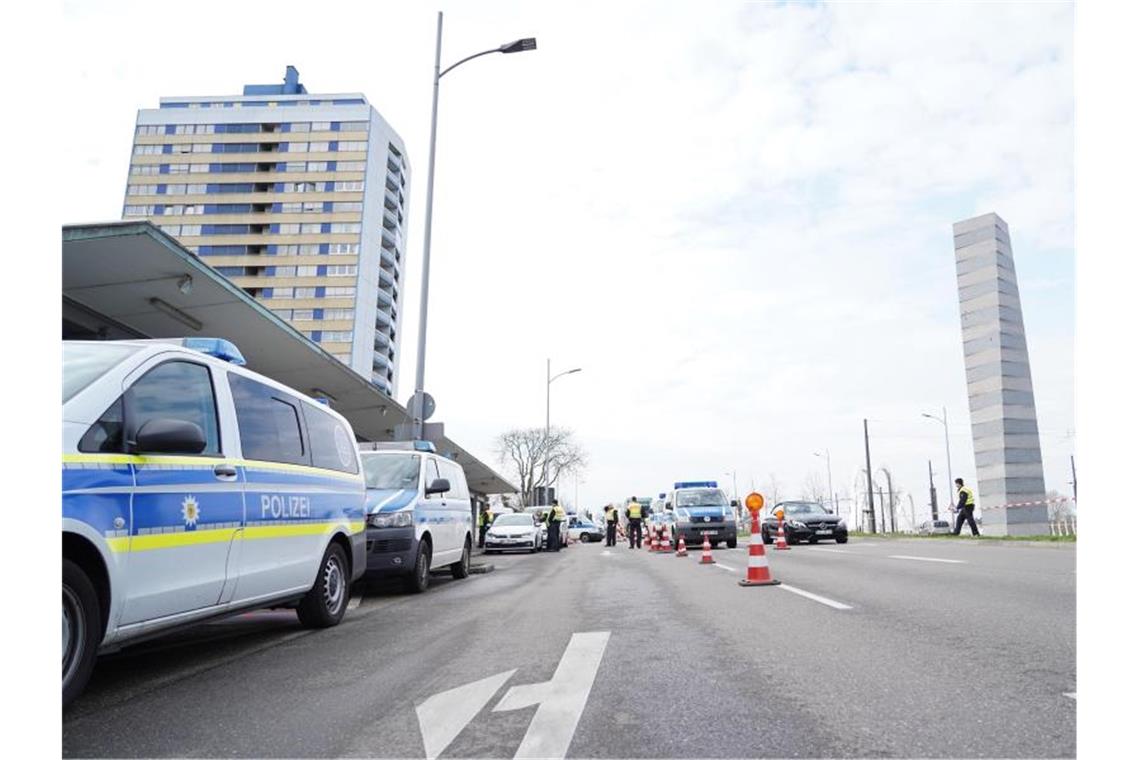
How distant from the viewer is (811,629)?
225 inches

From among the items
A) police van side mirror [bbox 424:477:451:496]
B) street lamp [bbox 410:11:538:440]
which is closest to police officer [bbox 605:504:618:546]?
street lamp [bbox 410:11:538:440]

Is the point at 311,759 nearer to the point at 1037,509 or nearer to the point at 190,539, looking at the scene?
the point at 190,539

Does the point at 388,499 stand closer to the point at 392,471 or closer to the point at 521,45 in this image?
the point at 392,471

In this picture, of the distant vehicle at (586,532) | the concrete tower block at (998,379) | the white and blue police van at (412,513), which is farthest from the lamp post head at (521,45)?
the distant vehicle at (586,532)

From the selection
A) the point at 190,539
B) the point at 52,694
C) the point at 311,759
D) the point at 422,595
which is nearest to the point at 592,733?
the point at 311,759

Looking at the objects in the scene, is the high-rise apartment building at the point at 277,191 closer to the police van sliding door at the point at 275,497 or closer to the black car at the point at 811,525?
the black car at the point at 811,525

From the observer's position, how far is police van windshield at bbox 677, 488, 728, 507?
23.8 meters

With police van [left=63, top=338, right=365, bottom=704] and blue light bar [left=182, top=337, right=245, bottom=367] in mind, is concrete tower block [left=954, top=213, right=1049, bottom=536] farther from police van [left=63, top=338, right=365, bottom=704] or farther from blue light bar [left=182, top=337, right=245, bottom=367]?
blue light bar [left=182, top=337, right=245, bottom=367]

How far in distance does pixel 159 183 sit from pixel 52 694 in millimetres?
95346

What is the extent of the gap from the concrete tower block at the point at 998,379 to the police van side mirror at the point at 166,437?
26931mm

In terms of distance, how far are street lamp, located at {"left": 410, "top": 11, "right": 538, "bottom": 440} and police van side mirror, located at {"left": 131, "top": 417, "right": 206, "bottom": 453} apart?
35.6 ft

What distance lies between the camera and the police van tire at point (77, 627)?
137 inches

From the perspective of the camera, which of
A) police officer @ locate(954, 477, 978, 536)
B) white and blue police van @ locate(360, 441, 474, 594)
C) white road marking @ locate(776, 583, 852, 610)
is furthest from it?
police officer @ locate(954, 477, 978, 536)

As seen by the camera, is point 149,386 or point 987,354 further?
point 987,354
